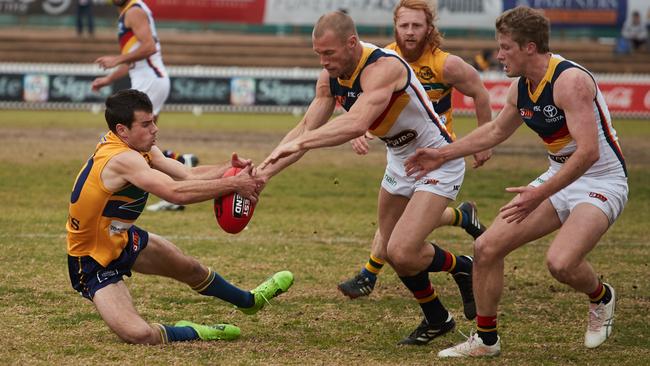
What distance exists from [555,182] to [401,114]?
1.37 metres

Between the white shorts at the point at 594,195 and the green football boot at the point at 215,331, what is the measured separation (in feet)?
6.96

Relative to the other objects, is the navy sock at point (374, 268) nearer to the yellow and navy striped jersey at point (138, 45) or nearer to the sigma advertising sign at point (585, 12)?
the yellow and navy striped jersey at point (138, 45)

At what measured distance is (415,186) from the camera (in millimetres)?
7301

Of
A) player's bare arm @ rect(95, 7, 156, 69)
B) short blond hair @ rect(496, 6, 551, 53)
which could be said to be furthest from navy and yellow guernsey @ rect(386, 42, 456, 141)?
player's bare arm @ rect(95, 7, 156, 69)

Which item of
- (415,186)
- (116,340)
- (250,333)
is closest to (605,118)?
(415,186)

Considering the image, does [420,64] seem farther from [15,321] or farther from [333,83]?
[15,321]

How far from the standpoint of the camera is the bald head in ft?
21.7

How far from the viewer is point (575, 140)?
6.21 meters

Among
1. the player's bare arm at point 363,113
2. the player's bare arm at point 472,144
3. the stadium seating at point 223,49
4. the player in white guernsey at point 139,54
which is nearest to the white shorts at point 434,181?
the player's bare arm at point 472,144

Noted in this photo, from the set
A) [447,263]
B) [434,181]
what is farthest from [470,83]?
[447,263]

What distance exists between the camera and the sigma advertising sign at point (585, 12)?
36.4m

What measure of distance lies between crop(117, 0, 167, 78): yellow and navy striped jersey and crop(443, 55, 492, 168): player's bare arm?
5658 mm

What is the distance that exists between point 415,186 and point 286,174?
8753 mm

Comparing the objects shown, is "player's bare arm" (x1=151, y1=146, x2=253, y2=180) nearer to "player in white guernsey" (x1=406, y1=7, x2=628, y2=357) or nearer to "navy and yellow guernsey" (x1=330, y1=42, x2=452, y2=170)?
"navy and yellow guernsey" (x1=330, y1=42, x2=452, y2=170)
